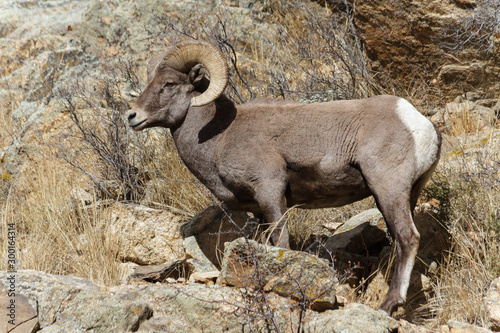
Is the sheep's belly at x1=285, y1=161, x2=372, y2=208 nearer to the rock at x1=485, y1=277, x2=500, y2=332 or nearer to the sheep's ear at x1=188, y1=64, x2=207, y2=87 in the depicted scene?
the rock at x1=485, y1=277, x2=500, y2=332

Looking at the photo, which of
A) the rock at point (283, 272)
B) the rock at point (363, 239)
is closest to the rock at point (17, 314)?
the rock at point (283, 272)

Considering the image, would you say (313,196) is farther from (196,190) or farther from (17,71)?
(17,71)

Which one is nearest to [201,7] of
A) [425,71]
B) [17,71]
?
[17,71]

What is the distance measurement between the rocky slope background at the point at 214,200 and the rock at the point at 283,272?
0.02m

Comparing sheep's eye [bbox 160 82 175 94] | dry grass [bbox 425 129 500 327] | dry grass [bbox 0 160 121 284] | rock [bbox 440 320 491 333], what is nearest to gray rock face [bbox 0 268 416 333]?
rock [bbox 440 320 491 333]

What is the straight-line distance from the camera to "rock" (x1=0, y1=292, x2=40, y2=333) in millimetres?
4023

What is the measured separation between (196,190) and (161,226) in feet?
2.83

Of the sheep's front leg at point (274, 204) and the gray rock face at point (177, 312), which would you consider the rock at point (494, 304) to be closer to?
the gray rock face at point (177, 312)

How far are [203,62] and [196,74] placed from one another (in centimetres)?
25

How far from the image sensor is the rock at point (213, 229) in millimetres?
5867

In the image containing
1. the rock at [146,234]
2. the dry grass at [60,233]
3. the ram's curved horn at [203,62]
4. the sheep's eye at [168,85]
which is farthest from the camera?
the rock at [146,234]

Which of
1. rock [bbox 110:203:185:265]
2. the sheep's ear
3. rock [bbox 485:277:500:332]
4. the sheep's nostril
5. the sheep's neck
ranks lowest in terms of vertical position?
rock [bbox 485:277:500:332]

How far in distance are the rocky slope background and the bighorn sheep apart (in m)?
0.48

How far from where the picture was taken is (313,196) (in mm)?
5148
